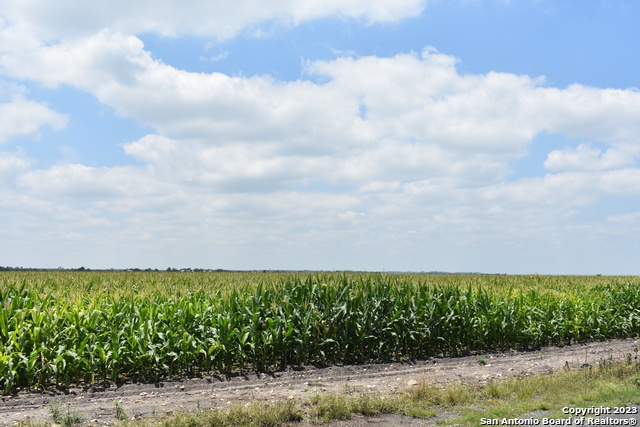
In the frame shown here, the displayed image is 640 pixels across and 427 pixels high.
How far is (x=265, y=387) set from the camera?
32.7ft

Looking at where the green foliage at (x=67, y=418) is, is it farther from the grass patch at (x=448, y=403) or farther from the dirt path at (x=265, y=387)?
the grass patch at (x=448, y=403)

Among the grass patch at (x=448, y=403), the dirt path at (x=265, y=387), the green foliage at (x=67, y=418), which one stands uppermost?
the grass patch at (x=448, y=403)

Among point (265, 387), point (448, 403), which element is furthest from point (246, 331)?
point (448, 403)

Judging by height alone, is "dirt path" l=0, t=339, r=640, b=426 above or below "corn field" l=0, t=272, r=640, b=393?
below

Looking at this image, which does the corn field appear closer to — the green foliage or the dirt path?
the dirt path

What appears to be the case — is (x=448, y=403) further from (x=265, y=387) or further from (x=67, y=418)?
(x=67, y=418)

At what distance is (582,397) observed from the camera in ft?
27.9

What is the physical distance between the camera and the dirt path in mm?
8273

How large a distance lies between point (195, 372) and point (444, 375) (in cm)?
579

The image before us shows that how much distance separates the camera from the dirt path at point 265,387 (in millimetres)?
8273

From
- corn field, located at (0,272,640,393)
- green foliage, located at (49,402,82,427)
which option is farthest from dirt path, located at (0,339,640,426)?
corn field, located at (0,272,640,393)

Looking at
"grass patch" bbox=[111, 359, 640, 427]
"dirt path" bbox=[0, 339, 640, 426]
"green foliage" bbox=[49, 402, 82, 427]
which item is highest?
"grass patch" bbox=[111, 359, 640, 427]

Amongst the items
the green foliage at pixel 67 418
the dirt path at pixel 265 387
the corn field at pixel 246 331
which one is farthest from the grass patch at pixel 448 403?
the corn field at pixel 246 331

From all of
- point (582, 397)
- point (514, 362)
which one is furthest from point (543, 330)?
point (582, 397)
